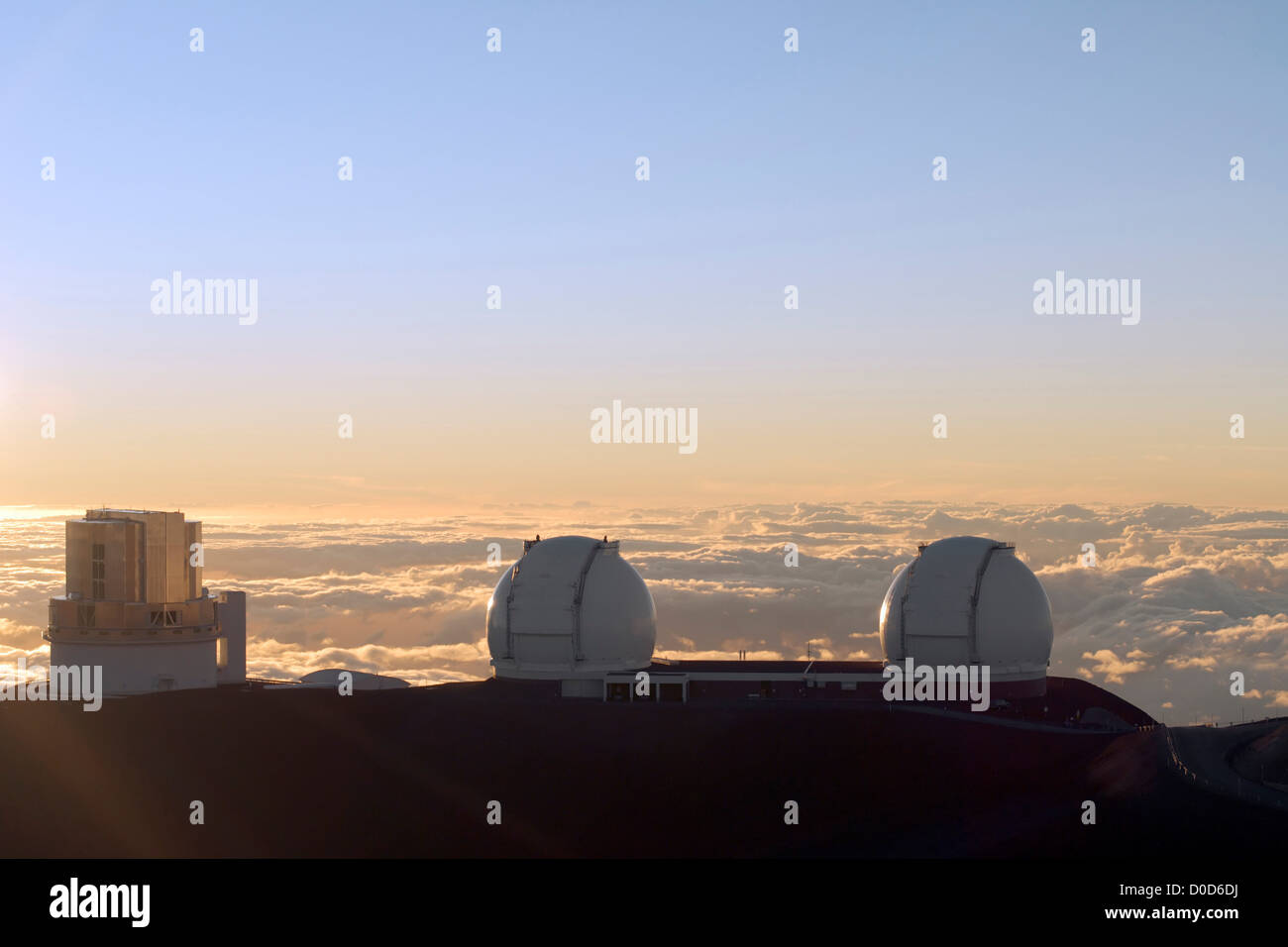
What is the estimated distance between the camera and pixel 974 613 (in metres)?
37.8

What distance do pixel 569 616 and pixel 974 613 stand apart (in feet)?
38.8

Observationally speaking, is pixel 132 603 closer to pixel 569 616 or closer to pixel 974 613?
pixel 569 616

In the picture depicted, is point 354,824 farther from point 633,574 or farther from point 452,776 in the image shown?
point 633,574

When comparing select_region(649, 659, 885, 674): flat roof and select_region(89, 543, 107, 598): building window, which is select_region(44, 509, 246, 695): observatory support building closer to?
select_region(89, 543, 107, 598): building window

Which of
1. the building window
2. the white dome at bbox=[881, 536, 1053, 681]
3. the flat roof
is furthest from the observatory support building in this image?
the white dome at bbox=[881, 536, 1053, 681]

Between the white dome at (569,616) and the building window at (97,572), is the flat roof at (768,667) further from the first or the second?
the building window at (97,572)

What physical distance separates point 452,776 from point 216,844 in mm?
6995

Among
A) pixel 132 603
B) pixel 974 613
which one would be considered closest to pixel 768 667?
pixel 974 613

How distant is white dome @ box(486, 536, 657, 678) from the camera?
38.2m

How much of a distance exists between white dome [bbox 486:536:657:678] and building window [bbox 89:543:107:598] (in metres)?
11.6

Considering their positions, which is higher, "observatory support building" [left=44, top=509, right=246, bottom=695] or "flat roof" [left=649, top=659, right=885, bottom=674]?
"observatory support building" [left=44, top=509, right=246, bottom=695]

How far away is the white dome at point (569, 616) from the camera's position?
38188 mm

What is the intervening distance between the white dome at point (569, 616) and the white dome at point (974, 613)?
25.7 ft
